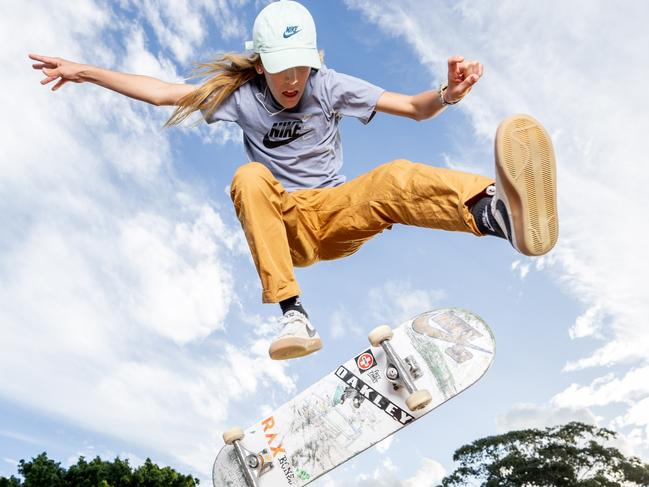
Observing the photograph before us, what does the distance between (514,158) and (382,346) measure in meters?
1.81

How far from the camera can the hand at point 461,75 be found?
368 centimetres

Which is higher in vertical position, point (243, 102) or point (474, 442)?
point (474, 442)

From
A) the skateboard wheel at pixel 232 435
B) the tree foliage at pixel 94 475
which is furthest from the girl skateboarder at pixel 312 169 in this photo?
the tree foliage at pixel 94 475

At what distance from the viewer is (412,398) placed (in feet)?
13.9

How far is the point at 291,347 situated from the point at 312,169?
114 centimetres

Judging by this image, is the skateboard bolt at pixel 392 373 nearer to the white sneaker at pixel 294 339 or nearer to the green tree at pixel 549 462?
the white sneaker at pixel 294 339

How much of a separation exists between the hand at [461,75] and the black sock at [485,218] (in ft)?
2.31

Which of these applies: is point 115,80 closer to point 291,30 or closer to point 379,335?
point 291,30

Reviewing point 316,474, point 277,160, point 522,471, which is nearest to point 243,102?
point 277,160

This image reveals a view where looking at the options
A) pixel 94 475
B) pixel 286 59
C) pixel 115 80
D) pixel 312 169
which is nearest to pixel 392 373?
pixel 312 169

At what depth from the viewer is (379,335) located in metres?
4.47

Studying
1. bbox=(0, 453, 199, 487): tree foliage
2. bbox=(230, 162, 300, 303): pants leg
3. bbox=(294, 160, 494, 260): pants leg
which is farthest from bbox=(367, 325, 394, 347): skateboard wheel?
bbox=(0, 453, 199, 487): tree foliage

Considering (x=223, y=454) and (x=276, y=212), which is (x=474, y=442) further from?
(x=276, y=212)

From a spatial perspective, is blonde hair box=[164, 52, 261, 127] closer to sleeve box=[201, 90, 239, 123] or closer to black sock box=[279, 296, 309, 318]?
sleeve box=[201, 90, 239, 123]
